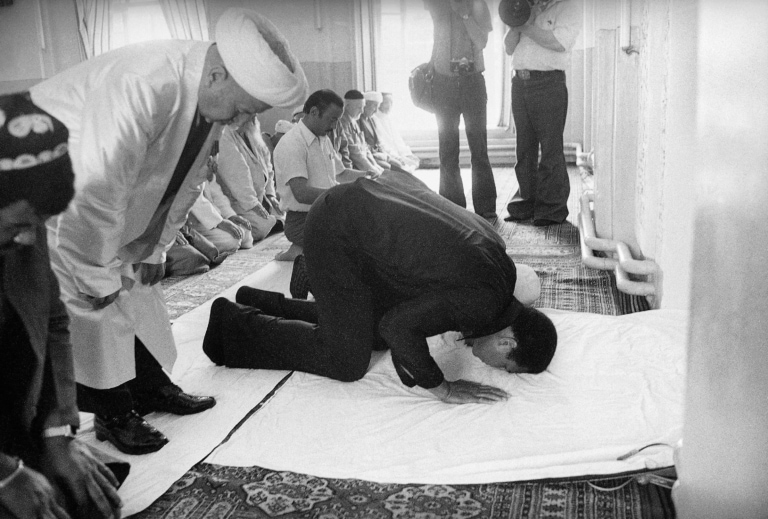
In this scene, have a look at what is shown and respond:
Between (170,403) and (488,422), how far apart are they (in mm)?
846

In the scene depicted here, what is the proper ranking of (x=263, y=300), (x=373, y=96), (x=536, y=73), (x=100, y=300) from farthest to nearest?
(x=373, y=96)
(x=536, y=73)
(x=263, y=300)
(x=100, y=300)

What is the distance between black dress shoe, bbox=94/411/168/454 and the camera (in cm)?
183

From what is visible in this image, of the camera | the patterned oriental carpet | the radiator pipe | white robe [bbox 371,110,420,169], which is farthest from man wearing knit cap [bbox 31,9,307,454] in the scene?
white robe [bbox 371,110,420,169]

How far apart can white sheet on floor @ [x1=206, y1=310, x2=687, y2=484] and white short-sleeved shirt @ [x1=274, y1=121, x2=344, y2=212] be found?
1584mm

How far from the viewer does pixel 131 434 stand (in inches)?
72.8

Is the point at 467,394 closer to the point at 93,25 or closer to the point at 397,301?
the point at 397,301

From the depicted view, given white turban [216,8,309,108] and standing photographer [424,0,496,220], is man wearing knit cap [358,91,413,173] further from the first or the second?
white turban [216,8,309,108]

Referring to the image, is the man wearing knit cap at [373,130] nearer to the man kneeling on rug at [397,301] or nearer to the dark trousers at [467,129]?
the dark trousers at [467,129]

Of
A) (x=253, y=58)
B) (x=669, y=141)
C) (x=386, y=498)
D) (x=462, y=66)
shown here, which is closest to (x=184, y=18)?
(x=462, y=66)

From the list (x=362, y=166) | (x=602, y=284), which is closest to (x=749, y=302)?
(x=602, y=284)

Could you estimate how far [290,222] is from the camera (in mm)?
3859

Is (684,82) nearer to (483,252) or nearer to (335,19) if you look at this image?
(483,252)

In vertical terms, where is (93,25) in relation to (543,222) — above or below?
above

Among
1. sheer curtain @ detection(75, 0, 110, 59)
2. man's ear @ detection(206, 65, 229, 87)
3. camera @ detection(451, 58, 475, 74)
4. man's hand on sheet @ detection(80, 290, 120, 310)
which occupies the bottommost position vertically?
man's hand on sheet @ detection(80, 290, 120, 310)
